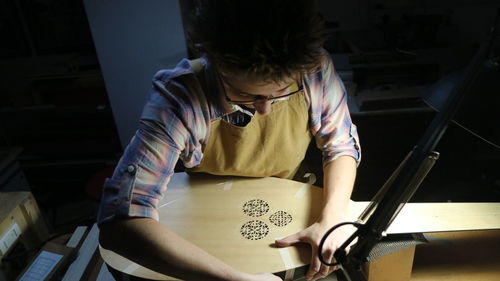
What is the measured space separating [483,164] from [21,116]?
12.4ft

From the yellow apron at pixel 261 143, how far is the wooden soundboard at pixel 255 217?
73 mm

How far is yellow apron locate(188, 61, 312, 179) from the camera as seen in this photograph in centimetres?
130

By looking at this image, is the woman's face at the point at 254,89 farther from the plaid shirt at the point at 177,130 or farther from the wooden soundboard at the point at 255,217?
the wooden soundboard at the point at 255,217

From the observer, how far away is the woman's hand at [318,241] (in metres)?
1.06

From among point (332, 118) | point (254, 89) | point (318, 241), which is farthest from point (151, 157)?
point (332, 118)

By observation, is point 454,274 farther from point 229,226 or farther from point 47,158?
point 47,158

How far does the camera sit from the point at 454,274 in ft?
3.74

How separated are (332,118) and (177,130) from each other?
59cm

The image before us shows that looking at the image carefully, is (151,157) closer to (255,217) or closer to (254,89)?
(254,89)

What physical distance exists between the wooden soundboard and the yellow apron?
7 centimetres

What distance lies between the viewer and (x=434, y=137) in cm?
59

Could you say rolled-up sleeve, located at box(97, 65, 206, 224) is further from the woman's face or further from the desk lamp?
the desk lamp

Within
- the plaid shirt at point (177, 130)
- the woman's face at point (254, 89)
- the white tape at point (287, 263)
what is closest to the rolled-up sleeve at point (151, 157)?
the plaid shirt at point (177, 130)

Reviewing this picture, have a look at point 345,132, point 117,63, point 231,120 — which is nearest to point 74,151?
point 117,63
